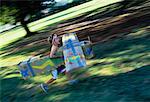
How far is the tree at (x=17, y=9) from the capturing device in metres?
24.3

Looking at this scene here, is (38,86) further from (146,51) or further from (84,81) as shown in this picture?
(146,51)

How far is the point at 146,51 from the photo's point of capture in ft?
35.9

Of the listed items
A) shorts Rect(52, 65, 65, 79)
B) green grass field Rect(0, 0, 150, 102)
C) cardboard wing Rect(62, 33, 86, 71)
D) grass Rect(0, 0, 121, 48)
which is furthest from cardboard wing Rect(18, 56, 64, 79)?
grass Rect(0, 0, 121, 48)

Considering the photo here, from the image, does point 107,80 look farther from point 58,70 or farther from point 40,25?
point 40,25

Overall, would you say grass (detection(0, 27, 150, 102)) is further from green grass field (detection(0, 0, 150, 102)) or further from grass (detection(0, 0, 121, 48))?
grass (detection(0, 0, 121, 48))

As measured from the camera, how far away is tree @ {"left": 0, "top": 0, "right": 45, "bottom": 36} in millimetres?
24344

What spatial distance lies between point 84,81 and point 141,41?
396cm

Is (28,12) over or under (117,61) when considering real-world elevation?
over

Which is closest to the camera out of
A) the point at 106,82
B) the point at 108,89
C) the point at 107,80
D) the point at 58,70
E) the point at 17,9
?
the point at 108,89

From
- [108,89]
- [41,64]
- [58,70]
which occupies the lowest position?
[108,89]

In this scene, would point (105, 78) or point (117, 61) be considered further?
point (117, 61)

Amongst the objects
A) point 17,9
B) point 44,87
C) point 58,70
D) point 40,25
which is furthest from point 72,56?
point 40,25

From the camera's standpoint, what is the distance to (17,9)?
2461 centimetres

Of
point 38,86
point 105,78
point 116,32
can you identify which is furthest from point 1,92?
point 116,32
